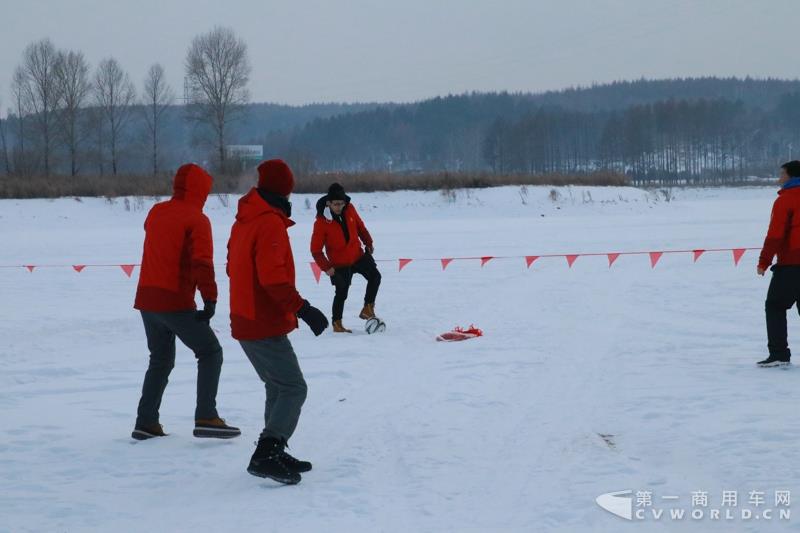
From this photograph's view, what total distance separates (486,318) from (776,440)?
6234 millimetres

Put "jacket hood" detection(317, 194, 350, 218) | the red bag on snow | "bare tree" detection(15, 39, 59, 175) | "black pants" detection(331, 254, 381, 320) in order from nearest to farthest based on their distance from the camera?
the red bag on snow < "jacket hood" detection(317, 194, 350, 218) < "black pants" detection(331, 254, 381, 320) < "bare tree" detection(15, 39, 59, 175)

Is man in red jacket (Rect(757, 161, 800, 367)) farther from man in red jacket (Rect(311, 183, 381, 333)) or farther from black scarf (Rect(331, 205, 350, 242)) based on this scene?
black scarf (Rect(331, 205, 350, 242))

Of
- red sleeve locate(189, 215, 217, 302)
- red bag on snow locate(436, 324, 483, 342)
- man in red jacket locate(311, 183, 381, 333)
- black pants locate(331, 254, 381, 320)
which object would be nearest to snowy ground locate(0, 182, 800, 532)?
red bag on snow locate(436, 324, 483, 342)

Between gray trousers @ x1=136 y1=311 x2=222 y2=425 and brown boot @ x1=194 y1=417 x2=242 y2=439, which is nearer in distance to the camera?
gray trousers @ x1=136 y1=311 x2=222 y2=425

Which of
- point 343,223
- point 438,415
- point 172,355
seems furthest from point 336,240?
point 172,355

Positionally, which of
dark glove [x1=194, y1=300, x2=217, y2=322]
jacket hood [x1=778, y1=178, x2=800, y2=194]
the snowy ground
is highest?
jacket hood [x1=778, y1=178, x2=800, y2=194]

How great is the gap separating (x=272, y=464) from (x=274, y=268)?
120 cm

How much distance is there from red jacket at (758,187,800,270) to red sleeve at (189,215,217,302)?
5.06 m

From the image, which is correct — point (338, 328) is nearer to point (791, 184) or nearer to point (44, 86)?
point (791, 184)

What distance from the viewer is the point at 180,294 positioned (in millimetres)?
6156

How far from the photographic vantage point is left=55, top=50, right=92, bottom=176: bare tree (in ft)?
210

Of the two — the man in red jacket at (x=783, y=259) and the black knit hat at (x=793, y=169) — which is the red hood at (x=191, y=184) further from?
the black knit hat at (x=793, y=169)

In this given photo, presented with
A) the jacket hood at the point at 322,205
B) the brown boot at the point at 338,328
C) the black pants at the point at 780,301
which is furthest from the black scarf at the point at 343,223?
the black pants at the point at 780,301

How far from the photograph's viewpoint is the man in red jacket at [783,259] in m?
8.12
